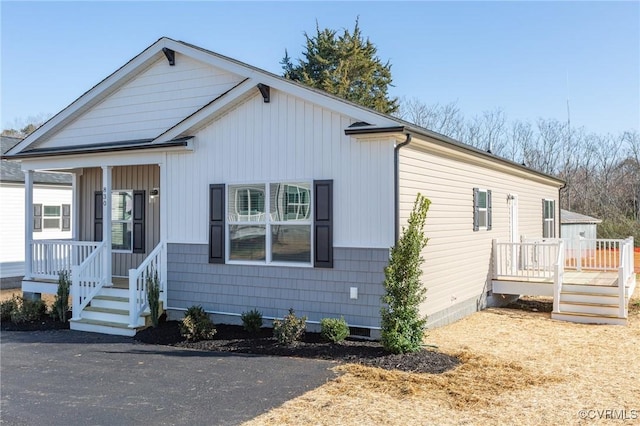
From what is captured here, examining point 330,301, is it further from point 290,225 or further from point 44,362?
point 44,362

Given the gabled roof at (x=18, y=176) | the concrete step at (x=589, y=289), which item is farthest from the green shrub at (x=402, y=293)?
the gabled roof at (x=18, y=176)

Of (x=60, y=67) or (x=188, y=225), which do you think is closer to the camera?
(x=188, y=225)

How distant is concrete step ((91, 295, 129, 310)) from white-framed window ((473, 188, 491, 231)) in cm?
737

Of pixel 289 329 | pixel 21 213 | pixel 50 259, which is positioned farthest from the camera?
pixel 21 213

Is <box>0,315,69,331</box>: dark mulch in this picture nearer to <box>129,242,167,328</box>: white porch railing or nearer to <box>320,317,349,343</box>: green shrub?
<box>129,242,167,328</box>: white porch railing

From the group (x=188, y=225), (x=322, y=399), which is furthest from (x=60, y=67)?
(x=322, y=399)

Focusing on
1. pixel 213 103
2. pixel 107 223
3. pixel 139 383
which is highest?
pixel 213 103

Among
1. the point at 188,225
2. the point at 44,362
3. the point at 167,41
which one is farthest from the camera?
the point at 167,41

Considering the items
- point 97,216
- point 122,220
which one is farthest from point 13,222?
point 122,220

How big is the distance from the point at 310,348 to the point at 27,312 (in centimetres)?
637

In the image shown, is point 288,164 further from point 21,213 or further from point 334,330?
point 21,213

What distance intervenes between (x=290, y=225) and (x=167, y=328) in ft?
9.66

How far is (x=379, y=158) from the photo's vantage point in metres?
8.62

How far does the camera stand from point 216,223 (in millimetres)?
10031
